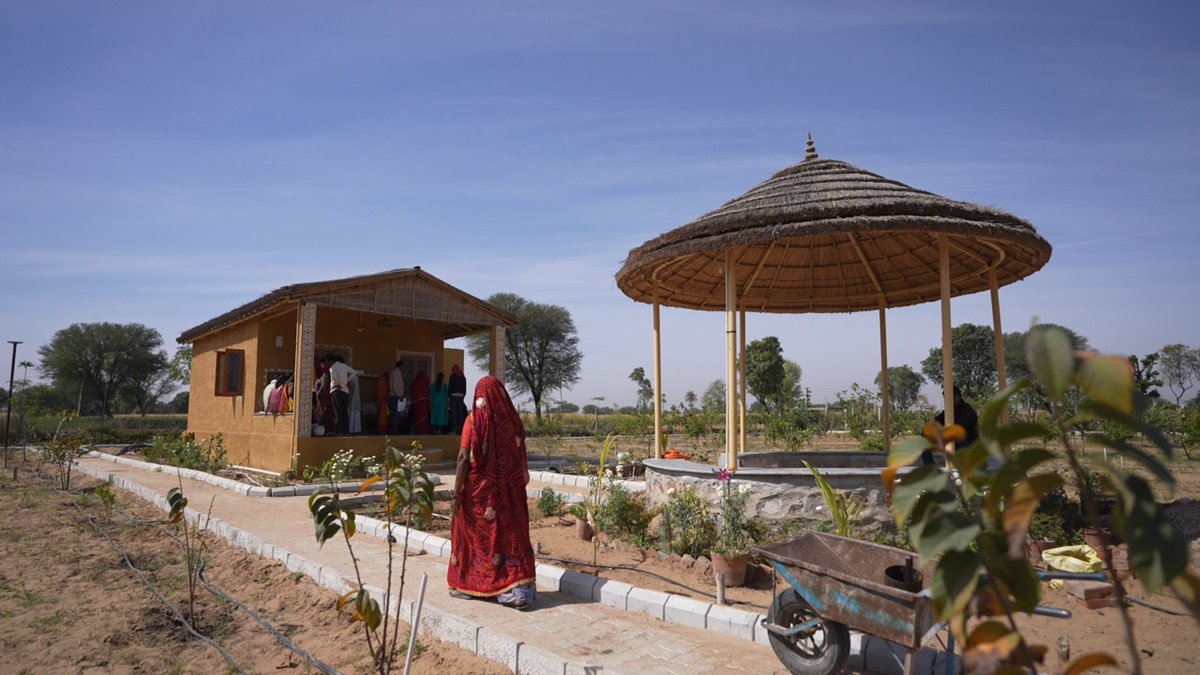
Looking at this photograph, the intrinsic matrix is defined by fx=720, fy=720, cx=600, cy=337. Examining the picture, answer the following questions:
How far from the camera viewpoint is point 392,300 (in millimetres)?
15008

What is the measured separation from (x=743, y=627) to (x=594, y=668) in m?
1.33

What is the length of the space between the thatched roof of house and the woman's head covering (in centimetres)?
875

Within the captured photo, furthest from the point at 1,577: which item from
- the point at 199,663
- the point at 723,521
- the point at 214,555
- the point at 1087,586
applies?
the point at 1087,586

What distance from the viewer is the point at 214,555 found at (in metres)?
8.23

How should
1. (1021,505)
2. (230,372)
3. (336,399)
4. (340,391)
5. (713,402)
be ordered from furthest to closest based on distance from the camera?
1. (713,402)
2. (230,372)
3. (340,391)
4. (336,399)
5. (1021,505)

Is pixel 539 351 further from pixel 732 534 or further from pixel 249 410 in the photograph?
pixel 732 534

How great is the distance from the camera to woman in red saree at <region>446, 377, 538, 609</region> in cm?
586

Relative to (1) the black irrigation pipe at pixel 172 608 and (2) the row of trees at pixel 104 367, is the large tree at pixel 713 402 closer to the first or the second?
(1) the black irrigation pipe at pixel 172 608

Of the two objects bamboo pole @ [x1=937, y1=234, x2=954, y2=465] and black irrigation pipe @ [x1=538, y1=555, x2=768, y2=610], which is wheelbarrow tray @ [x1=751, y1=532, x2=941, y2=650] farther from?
bamboo pole @ [x1=937, y1=234, x2=954, y2=465]

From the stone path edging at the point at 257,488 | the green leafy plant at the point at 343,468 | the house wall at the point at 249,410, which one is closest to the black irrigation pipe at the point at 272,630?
the stone path edging at the point at 257,488

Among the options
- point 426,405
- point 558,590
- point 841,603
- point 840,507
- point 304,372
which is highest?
point 304,372

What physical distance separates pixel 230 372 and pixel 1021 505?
18.4 meters

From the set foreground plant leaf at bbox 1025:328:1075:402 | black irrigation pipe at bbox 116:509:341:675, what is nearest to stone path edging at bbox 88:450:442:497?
black irrigation pipe at bbox 116:509:341:675

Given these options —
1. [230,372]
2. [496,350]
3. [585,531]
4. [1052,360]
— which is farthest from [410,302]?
[1052,360]
